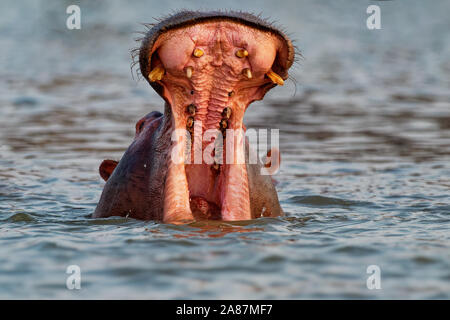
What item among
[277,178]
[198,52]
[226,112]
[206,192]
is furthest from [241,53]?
[277,178]

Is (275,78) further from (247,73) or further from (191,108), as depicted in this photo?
(191,108)

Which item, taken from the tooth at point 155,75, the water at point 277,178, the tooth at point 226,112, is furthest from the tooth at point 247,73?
the water at point 277,178

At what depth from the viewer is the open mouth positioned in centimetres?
445

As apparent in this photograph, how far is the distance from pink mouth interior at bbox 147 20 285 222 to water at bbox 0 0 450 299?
159 mm

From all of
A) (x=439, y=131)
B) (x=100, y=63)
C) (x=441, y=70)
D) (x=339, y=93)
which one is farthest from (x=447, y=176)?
(x=100, y=63)

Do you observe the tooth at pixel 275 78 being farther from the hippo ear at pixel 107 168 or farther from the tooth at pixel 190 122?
the hippo ear at pixel 107 168

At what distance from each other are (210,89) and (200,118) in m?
0.19

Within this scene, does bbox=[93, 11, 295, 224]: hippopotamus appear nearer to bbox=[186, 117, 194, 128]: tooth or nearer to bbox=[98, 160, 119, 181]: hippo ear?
bbox=[186, 117, 194, 128]: tooth

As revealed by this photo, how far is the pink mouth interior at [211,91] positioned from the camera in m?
4.47

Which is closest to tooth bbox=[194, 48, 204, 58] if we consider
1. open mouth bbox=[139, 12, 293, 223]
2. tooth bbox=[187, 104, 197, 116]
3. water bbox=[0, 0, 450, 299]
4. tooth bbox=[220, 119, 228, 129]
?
open mouth bbox=[139, 12, 293, 223]

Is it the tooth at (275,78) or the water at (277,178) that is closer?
the water at (277,178)

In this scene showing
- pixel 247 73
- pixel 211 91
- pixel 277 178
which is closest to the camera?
pixel 247 73

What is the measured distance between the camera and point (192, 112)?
4.70 metres

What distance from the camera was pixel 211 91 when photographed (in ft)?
15.4
